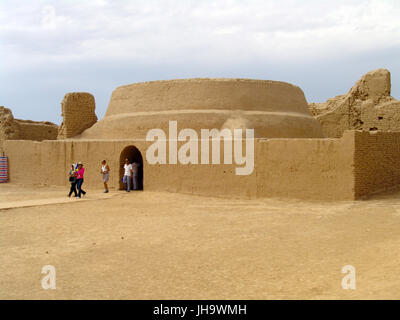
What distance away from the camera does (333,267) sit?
544cm

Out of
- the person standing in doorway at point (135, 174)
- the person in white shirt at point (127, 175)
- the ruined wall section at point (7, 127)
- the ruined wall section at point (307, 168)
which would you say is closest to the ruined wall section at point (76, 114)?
the ruined wall section at point (7, 127)

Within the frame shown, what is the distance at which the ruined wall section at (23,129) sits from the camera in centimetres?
1878

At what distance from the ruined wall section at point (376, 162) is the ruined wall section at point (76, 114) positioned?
10483mm

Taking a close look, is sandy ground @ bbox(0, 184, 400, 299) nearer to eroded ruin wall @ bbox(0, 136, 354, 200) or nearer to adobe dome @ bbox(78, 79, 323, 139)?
eroded ruin wall @ bbox(0, 136, 354, 200)

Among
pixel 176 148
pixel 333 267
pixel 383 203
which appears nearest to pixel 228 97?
pixel 176 148

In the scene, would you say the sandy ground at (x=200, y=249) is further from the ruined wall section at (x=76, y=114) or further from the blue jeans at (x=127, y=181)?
the ruined wall section at (x=76, y=114)

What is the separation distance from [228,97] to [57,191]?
6.57m

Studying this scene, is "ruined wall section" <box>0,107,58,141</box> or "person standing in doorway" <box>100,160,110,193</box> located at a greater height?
"ruined wall section" <box>0,107,58,141</box>

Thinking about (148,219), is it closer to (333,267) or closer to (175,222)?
(175,222)

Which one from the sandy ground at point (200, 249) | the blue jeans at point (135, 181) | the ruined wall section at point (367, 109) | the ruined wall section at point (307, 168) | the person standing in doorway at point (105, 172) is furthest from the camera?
the ruined wall section at point (367, 109)

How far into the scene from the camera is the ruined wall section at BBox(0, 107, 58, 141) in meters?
18.8

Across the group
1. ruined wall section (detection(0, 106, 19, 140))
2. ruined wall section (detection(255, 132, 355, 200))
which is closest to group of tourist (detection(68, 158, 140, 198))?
ruined wall section (detection(255, 132, 355, 200))

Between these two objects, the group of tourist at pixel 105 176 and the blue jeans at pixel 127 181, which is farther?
the blue jeans at pixel 127 181

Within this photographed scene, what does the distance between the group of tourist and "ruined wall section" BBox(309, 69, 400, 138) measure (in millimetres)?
10510
